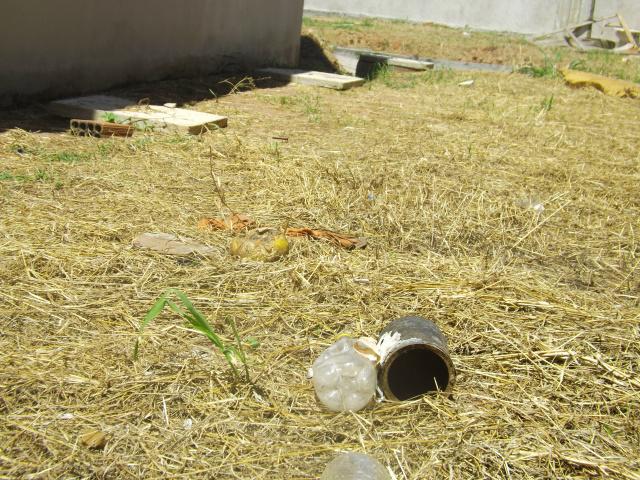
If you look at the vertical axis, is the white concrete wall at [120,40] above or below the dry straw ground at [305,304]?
above

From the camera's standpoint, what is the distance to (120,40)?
6.52 meters

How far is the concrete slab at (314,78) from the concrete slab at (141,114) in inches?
115

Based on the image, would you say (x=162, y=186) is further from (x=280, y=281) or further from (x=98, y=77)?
(x=98, y=77)

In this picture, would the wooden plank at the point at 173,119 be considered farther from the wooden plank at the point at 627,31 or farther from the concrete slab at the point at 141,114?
the wooden plank at the point at 627,31

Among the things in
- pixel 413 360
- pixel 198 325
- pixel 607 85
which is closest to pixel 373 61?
pixel 607 85

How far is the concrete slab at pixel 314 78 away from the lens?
8023 millimetres

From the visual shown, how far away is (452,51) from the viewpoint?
1273cm

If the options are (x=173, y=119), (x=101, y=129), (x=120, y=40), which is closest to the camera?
(x=101, y=129)

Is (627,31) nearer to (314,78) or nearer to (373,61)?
(373,61)

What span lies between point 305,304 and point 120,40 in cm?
512

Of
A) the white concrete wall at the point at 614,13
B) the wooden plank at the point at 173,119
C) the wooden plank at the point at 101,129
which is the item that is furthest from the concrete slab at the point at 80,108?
the white concrete wall at the point at 614,13

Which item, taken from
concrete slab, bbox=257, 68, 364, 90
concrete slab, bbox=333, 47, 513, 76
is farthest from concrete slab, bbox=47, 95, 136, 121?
concrete slab, bbox=333, 47, 513, 76

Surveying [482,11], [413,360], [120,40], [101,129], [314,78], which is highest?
[482,11]

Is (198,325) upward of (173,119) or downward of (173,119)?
downward
